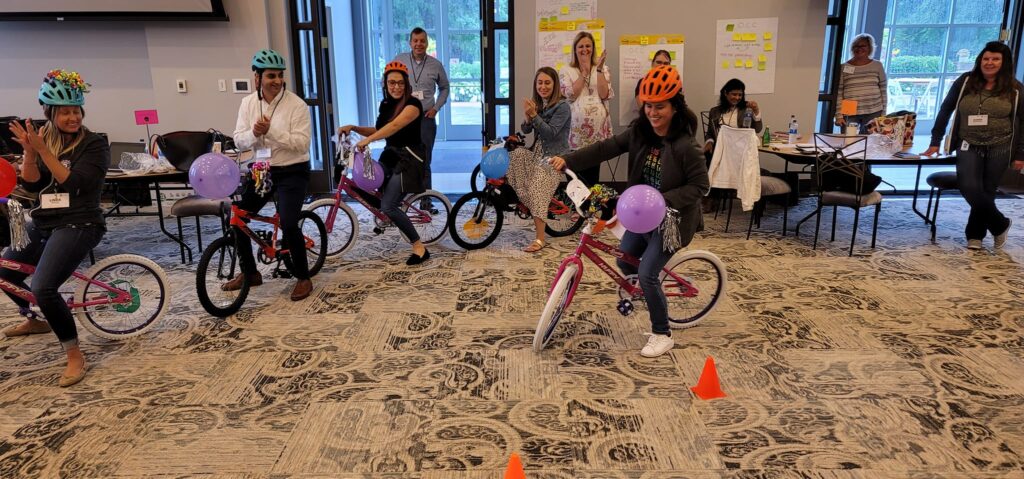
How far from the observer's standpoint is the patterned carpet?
8.02ft

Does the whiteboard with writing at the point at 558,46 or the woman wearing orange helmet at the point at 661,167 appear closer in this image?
the woman wearing orange helmet at the point at 661,167

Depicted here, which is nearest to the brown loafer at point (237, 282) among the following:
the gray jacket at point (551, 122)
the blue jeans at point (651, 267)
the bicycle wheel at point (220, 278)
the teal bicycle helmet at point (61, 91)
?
the bicycle wheel at point (220, 278)

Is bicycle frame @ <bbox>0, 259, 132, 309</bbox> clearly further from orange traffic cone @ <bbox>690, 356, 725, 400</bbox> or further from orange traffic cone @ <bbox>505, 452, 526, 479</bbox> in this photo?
orange traffic cone @ <bbox>690, 356, 725, 400</bbox>

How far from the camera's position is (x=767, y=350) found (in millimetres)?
3357

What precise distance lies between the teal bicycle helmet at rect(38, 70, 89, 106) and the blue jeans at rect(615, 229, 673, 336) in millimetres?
2679

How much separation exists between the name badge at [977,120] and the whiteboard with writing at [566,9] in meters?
3.44

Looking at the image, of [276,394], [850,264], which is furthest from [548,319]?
[850,264]

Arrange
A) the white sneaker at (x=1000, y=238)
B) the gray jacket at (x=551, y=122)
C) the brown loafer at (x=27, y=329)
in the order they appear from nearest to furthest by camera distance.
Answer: the brown loafer at (x=27, y=329), the gray jacket at (x=551, y=122), the white sneaker at (x=1000, y=238)

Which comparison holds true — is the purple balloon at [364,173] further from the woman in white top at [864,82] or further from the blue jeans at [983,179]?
the woman in white top at [864,82]

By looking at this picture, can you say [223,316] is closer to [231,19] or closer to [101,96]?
[231,19]

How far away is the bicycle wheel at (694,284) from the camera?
341cm

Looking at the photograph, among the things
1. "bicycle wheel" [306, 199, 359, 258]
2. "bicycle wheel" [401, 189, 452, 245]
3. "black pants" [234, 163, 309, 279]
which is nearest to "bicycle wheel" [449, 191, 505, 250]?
"bicycle wheel" [401, 189, 452, 245]

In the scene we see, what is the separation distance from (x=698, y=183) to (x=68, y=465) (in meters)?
2.80

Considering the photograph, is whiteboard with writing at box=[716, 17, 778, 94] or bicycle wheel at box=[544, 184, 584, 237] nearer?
bicycle wheel at box=[544, 184, 584, 237]
